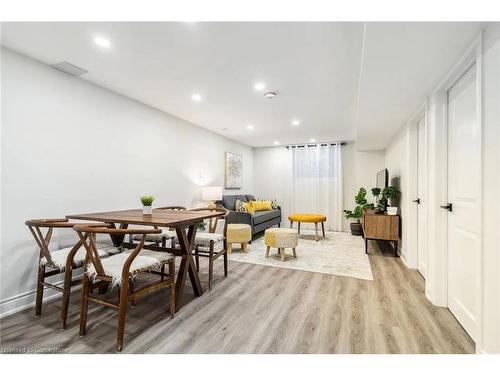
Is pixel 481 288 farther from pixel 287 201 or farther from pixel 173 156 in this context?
pixel 287 201

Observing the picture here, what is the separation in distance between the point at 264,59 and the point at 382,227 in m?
3.08

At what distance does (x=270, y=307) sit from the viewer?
222cm

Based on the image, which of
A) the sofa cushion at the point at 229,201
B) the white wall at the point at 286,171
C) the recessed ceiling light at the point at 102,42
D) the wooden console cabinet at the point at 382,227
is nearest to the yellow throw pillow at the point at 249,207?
the sofa cushion at the point at 229,201

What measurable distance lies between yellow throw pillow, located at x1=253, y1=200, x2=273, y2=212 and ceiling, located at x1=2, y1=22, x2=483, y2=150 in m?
2.71

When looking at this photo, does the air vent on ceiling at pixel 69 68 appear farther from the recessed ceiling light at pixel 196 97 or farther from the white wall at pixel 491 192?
the white wall at pixel 491 192

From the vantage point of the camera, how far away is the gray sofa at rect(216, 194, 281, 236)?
4852mm

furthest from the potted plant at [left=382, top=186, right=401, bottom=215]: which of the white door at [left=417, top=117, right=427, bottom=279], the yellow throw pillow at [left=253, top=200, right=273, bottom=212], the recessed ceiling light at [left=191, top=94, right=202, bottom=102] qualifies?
the recessed ceiling light at [left=191, top=94, right=202, bottom=102]

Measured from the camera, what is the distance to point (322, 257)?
3.80 m

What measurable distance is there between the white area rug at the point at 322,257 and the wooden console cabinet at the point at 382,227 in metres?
0.39

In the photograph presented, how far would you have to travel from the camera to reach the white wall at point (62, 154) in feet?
7.09
